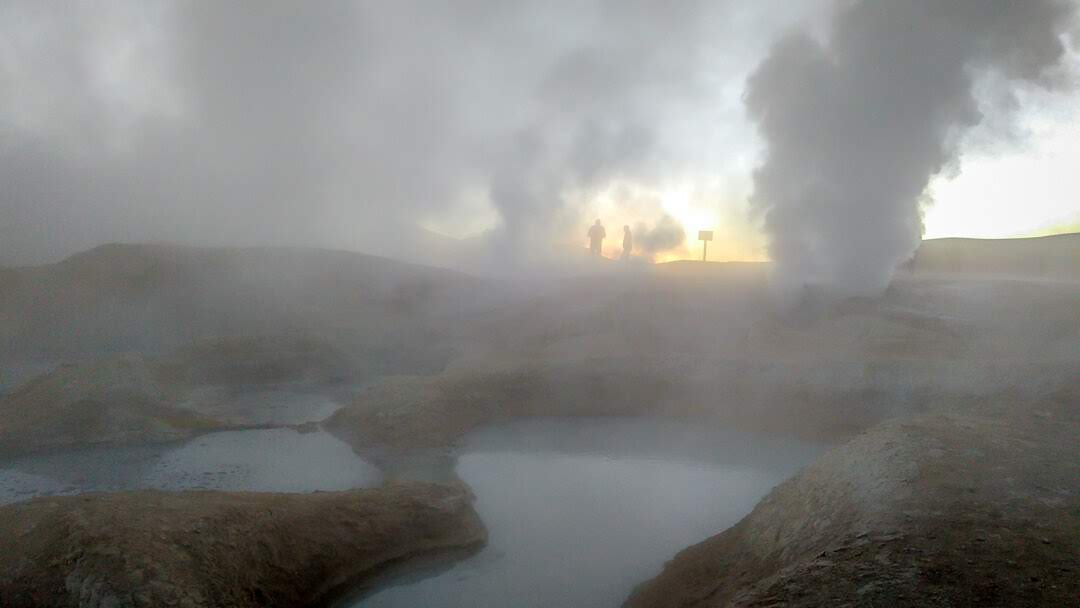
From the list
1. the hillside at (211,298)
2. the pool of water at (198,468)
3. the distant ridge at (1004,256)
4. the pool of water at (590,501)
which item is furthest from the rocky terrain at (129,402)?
the distant ridge at (1004,256)

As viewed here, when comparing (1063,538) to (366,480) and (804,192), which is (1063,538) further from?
(804,192)

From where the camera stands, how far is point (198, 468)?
23.9 feet

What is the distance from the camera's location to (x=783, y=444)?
8070 mm

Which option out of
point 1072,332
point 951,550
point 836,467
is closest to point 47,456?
point 836,467

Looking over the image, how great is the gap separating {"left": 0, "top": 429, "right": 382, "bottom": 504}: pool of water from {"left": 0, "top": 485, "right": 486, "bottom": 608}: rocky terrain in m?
1.30

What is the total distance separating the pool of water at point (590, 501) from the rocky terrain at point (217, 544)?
33 cm

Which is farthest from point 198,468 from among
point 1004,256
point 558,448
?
point 1004,256

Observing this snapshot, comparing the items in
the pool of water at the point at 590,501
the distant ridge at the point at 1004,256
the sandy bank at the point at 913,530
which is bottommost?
the pool of water at the point at 590,501

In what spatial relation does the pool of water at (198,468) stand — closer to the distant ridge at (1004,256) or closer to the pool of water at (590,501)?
the pool of water at (590,501)

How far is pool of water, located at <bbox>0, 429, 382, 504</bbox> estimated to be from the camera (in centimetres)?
679

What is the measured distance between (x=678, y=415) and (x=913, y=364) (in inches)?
112

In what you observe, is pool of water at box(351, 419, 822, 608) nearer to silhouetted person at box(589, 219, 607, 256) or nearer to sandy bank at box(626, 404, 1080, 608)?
sandy bank at box(626, 404, 1080, 608)

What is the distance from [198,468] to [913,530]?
20.8 feet

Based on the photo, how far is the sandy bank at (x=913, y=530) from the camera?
3170 millimetres
